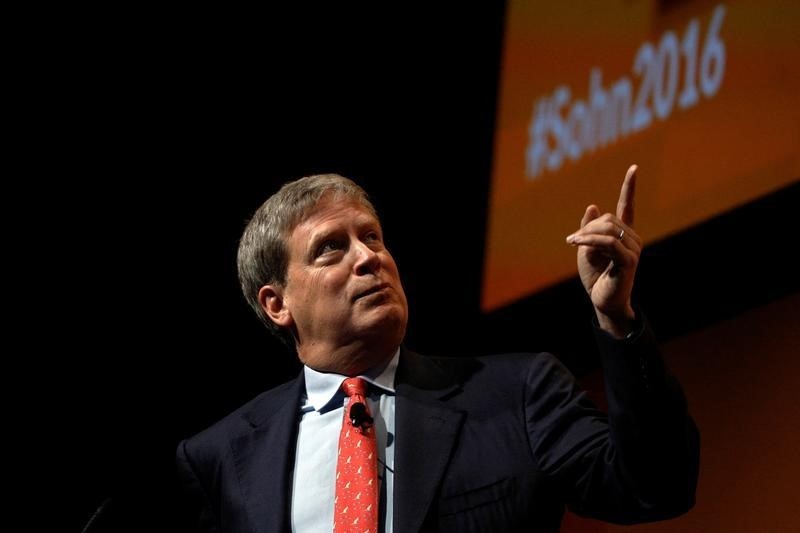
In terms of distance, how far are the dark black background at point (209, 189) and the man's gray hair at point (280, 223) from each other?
1060 millimetres

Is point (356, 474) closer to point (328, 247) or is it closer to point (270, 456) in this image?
point (270, 456)

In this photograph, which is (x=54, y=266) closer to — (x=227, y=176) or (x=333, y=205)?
(x=227, y=176)

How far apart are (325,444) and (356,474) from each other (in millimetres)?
164

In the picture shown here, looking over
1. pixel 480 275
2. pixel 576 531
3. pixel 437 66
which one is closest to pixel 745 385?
pixel 576 531

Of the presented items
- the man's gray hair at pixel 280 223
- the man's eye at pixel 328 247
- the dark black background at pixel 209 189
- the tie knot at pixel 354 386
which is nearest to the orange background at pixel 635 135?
the dark black background at pixel 209 189

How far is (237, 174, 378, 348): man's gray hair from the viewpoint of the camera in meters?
2.29

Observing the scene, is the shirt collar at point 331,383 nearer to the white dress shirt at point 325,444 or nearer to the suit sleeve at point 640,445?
the white dress shirt at point 325,444

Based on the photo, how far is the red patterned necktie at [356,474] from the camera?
6.22 feet

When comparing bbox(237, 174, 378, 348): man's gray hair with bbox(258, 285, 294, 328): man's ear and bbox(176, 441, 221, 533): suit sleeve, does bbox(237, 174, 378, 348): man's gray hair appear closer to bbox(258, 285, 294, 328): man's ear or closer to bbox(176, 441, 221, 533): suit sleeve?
bbox(258, 285, 294, 328): man's ear

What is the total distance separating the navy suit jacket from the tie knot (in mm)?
66

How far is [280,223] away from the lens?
2305mm

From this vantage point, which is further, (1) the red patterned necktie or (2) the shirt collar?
(2) the shirt collar

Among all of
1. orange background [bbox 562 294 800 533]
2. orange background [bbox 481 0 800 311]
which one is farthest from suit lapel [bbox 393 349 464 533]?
orange background [bbox 481 0 800 311]

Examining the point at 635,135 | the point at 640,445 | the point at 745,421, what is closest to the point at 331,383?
the point at 640,445
